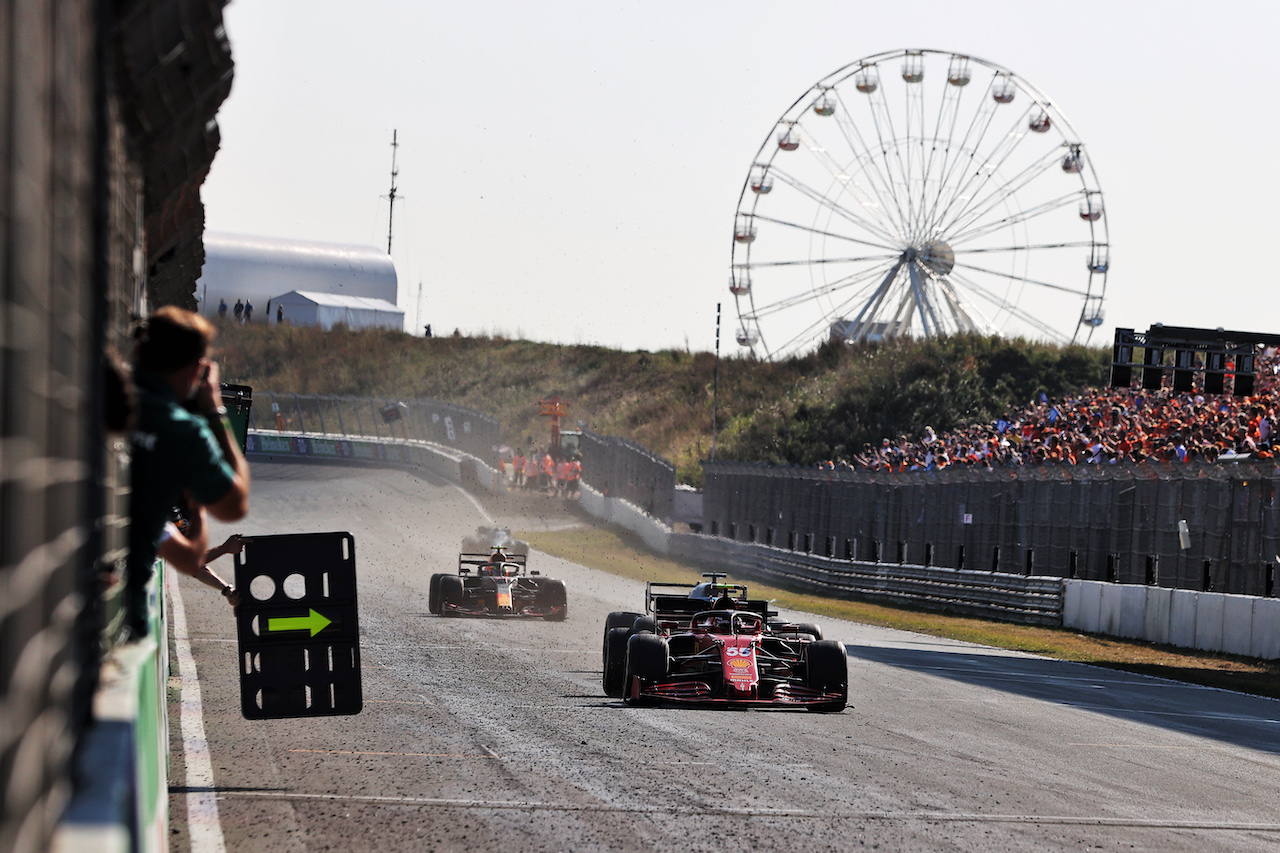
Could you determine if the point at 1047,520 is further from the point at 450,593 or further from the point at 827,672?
the point at 827,672

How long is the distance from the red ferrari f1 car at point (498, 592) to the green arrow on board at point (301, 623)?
11658mm

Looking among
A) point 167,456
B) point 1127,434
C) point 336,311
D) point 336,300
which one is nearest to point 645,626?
point 167,456

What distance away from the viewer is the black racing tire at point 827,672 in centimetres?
1149

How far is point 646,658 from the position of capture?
37.8ft

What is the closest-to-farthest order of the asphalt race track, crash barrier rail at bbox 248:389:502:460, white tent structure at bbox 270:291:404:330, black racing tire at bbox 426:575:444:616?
the asphalt race track, black racing tire at bbox 426:575:444:616, crash barrier rail at bbox 248:389:502:460, white tent structure at bbox 270:291:404:330

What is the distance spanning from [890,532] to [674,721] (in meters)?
21.2

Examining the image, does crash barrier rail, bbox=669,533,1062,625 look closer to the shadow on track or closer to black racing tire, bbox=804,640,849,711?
the shadow on track

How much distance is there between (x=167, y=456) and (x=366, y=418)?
2106 inches

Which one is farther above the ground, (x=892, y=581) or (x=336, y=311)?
(x=336, y=311)

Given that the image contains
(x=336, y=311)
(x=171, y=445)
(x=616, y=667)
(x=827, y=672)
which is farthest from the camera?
(x=336, y=311)

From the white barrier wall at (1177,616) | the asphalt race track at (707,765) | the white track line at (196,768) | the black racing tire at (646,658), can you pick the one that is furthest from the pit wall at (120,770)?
the white barrier wall at (1177,616)

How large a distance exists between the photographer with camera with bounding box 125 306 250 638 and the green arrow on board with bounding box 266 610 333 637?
3.17 meters

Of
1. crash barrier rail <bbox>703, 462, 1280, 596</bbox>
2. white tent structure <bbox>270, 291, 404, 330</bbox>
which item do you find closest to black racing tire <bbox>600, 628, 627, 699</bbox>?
crash barrier rail <bbox>703, 462, 1280, 596</bbox>

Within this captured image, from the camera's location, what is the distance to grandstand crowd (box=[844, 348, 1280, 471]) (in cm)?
2480
